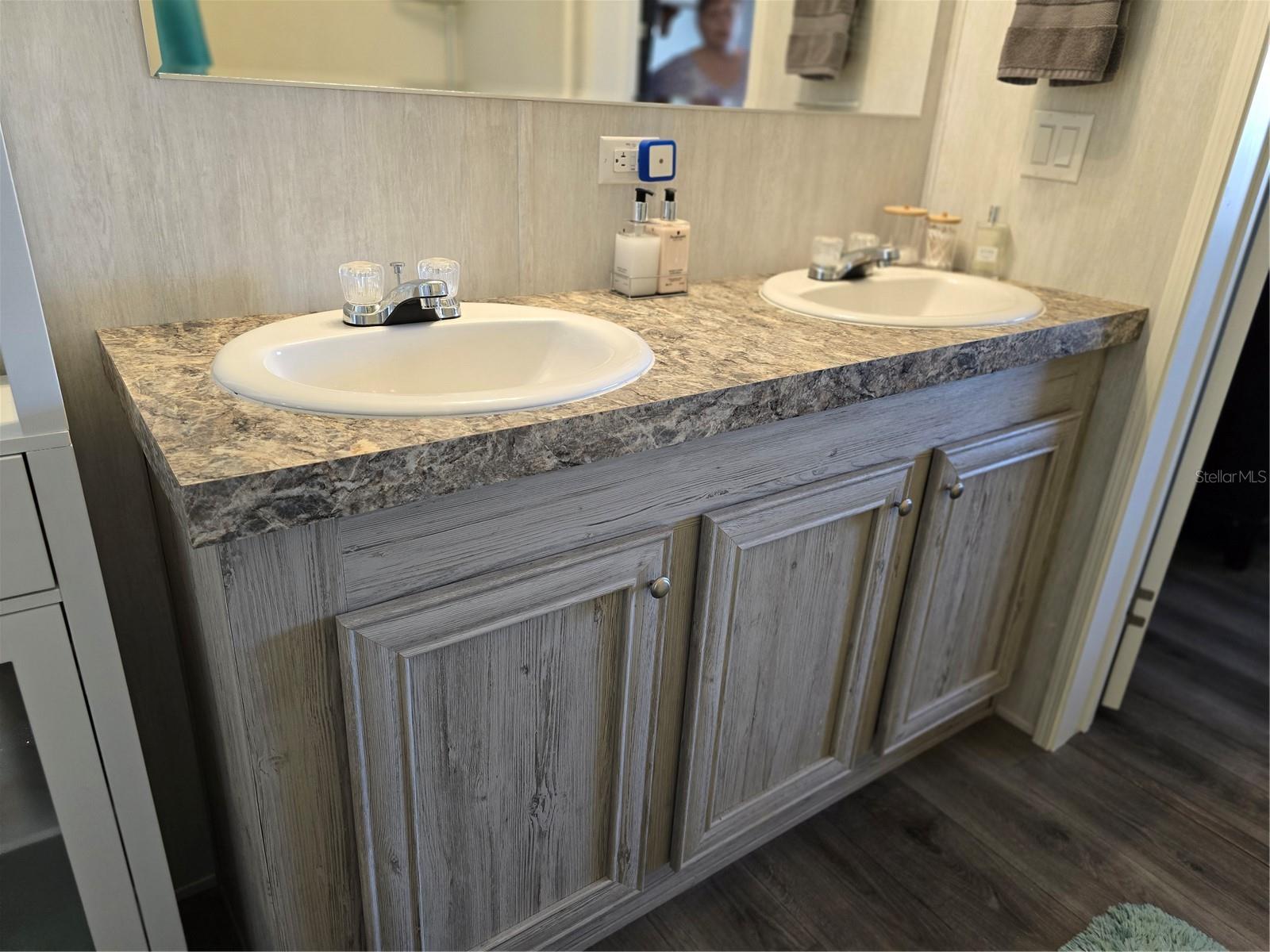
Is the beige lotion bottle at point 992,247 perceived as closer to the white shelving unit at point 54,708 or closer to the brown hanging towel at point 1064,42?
the brown hanging towel at point 1064,42

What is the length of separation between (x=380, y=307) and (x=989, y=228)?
1.17 metres

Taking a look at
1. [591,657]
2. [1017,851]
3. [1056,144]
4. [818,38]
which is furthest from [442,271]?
[1017,851]

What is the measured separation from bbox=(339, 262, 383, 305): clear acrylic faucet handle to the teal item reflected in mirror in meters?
0.27

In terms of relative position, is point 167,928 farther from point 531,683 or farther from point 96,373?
point 96,373

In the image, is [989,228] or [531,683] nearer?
[531,683]

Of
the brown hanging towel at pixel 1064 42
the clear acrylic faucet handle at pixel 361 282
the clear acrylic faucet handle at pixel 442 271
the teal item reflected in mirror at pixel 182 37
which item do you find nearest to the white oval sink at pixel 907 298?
the brown hanging towel at pixel 1064 42

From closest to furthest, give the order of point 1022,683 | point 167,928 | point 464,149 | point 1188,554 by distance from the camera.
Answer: point 167,928
point 464,149
point 1022,683
point 1188,554

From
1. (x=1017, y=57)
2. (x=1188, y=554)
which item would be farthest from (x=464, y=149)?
(x=1188, y=554)

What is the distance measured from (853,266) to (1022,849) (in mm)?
1064

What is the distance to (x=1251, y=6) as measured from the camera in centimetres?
125

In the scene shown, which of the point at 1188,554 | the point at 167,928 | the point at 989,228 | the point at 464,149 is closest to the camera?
the point at 167,928

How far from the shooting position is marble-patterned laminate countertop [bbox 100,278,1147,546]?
0.72m

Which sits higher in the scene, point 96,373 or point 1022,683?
point 96,373

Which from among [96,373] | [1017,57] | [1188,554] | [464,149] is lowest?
[1188,554]
